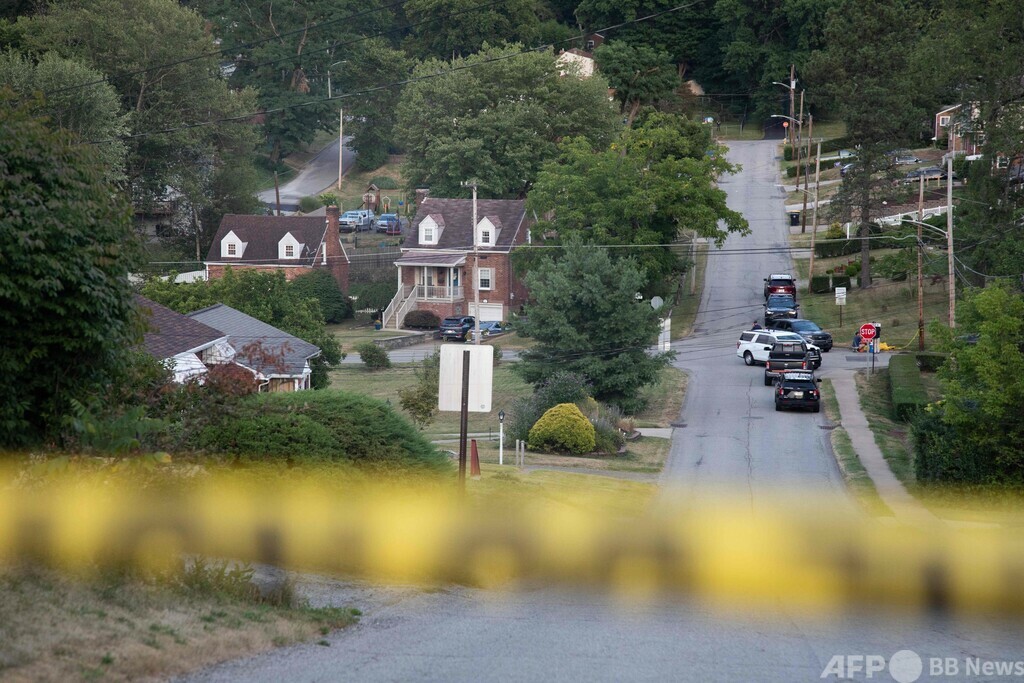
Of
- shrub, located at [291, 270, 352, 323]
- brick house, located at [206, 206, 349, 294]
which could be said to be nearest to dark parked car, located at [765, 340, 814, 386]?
shrub, located at [291, 270, 352, 323]

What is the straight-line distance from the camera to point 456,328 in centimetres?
6431

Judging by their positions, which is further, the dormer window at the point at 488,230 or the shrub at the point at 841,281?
the dormer window at the point at 488,230

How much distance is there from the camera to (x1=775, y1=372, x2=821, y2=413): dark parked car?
137ft

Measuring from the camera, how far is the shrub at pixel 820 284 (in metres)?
65.8

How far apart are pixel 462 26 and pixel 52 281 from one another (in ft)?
330

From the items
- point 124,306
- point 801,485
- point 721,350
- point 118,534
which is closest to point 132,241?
point 124,306

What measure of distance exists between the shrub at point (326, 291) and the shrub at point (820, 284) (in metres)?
29.4

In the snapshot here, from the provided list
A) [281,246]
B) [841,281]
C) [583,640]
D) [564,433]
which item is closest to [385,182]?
[281,246]

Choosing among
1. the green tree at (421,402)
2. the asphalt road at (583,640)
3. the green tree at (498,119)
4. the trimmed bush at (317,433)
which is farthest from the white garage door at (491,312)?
the asphalt road at (583,640)

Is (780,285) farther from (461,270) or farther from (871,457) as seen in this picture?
(871,457)

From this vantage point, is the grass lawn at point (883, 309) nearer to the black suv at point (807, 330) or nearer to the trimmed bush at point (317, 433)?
the black suv at point (807, 330)

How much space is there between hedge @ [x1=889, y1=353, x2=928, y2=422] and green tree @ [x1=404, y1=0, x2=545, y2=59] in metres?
69.4

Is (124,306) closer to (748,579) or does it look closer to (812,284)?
(748,579)

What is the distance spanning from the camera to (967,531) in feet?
71.8
